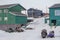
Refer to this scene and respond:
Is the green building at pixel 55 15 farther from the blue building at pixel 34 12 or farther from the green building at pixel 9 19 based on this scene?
the blue building at pixel 34 12

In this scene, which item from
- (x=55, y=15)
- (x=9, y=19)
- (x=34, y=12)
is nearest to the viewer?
(x=9, y=19)

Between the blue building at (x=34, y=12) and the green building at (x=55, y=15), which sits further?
the blue building at (x=34, y=12)

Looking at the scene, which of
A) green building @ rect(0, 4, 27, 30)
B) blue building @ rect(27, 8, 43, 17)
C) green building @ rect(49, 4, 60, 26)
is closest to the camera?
green building @ rect(0, 4, 27, 30)

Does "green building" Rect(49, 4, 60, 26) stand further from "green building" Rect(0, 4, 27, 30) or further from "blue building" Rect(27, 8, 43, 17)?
"blue building" Rect(27, 8, 43, 17)

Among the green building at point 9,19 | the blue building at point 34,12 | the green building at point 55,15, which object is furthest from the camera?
the blue building at point 34,12

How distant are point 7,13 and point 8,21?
2.18 meters

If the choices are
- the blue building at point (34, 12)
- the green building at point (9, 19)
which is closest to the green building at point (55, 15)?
the green building at point (9, 19)

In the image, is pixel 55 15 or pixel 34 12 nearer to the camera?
pixel 55 15

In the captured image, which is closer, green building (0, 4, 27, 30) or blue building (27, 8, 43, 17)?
green building (0, 4, 27, 30)

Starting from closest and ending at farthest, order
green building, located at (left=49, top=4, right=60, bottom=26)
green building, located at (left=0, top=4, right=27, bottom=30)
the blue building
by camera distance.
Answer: green building, located at (left=0, top=4, right=27, bottom=30)
green building, located at (left=49, top=4, right=60, bottom=26)
the blue building

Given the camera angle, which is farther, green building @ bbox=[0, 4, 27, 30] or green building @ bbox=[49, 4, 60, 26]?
green building @ bbox=[49, 4, 60, 26]

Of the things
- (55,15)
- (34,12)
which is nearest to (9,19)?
(55,15)

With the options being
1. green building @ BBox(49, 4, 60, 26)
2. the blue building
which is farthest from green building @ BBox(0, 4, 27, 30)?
the blue building

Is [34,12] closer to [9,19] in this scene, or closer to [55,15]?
[55,15]
